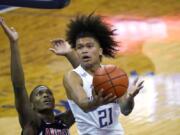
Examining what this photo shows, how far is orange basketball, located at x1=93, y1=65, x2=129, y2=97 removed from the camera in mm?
4875

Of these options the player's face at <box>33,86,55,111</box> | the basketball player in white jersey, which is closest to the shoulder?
the basketball player in white jersey

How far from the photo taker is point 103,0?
1308 centimetres

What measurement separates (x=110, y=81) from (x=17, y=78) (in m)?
0.76

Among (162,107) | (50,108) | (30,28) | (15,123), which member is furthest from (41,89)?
(30,28)

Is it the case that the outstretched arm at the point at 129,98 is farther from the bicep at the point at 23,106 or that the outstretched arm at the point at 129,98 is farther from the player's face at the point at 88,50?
the bicep at the point at 23,106

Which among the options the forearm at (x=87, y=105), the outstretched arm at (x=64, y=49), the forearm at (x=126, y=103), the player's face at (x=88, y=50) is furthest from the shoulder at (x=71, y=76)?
the outstretched arm at (x=64, y=49)

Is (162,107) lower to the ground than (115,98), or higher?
lower

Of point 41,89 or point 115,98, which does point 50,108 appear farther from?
point 115,98

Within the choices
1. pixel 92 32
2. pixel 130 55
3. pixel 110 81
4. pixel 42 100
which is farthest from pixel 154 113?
pixel 110 81

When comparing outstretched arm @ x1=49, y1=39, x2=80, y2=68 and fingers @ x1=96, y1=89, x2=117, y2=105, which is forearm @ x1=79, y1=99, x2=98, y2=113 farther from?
outstretched arm @ x1=49, y1=39, x2=80, y2=68

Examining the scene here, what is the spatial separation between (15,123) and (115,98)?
344 centimetres

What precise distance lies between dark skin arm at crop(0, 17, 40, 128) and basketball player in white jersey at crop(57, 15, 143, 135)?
0.37 m

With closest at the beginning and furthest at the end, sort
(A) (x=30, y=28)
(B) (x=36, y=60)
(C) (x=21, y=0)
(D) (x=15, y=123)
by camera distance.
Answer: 1. (C) (x=21, y=0)
2. (D) (x=15, y=123)
3. (B) (x=36, y=60)
4. (A) (x=30, y=28)

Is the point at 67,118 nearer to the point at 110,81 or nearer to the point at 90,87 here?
the point at 90,87
